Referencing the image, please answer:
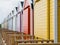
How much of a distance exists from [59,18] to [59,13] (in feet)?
0.48

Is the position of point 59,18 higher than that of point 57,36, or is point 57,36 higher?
point 59,18

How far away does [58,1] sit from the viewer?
6.35 m

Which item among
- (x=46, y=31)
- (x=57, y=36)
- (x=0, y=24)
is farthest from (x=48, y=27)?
(x=0, y=24)

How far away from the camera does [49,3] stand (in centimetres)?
728

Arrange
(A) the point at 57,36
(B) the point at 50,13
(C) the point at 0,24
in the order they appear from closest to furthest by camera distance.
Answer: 1. (A) the point at 57,36
2. (B) the point at 50,13
3. (C) the point at 0,24

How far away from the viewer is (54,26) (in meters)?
6.33

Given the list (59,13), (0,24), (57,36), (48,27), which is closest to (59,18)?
(59,13)

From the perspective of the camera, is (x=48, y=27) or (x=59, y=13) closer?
(x=59, y=13)

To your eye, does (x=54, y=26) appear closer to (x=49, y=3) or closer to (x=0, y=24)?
(x=49, y=3)

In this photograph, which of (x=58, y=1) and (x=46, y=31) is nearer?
(x=58, y=1)

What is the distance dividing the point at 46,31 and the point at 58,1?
56.2 inches

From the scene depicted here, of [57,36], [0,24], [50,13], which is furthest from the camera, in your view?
[0,24]

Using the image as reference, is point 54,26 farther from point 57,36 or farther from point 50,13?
point 50,13

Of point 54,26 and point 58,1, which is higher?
point 58,1
